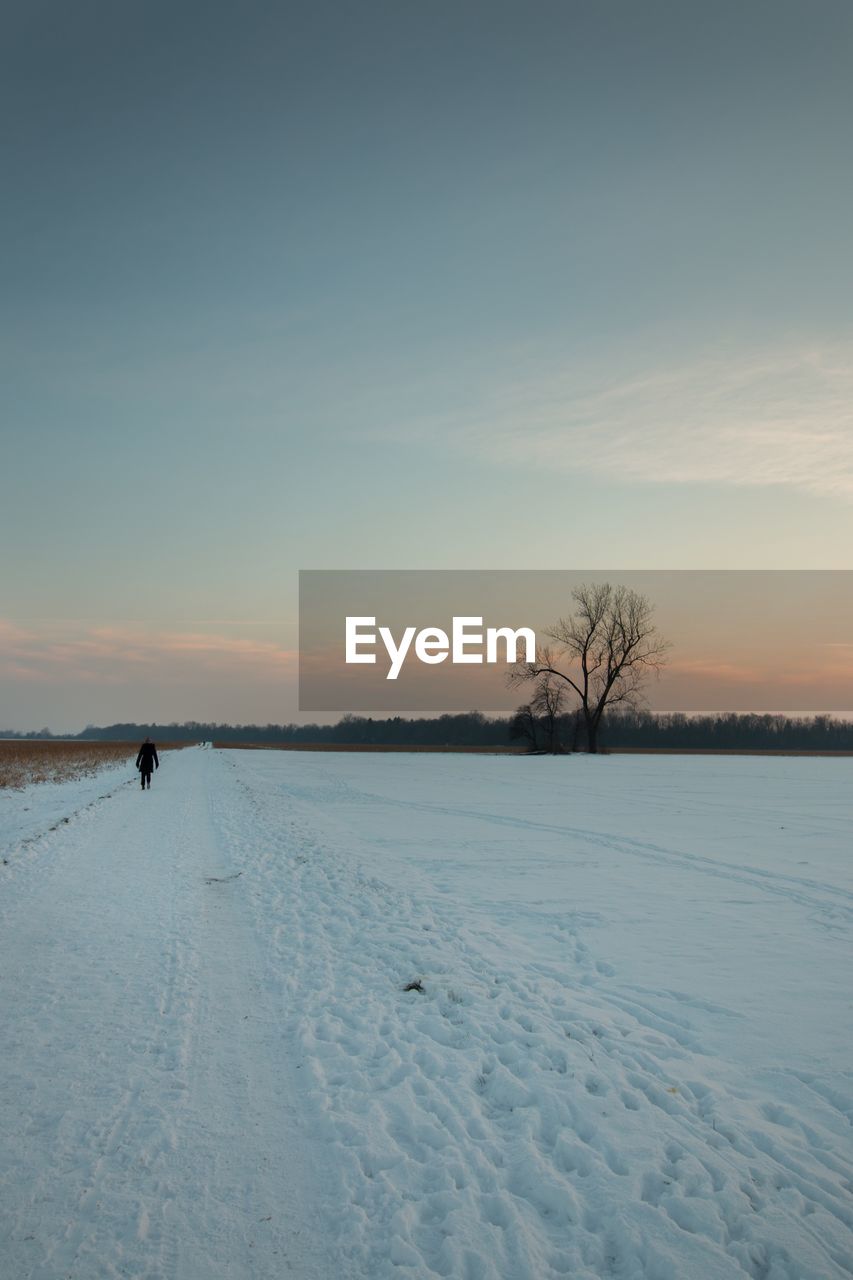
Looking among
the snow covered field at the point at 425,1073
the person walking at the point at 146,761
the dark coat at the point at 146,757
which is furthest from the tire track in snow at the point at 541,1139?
the dark coat at the point at 146,757

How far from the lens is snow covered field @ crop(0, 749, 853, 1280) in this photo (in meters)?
3.71

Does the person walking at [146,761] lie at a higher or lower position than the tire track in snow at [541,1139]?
higher

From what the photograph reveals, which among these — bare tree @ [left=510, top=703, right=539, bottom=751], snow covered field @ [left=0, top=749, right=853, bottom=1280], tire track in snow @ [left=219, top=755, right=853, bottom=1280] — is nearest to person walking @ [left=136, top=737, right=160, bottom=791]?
snow covered field @ [left=0, top=749, right=853, bottom=1280]

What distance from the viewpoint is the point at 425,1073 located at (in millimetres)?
5465

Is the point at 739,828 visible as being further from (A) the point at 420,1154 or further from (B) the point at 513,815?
(A) the point at 420,1154

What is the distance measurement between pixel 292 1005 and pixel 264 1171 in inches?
98.3

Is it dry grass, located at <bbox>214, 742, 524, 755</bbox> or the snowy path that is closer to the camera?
the snowy path

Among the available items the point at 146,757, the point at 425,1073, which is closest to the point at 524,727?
the point at 146,757

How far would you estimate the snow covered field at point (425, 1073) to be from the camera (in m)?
3.71

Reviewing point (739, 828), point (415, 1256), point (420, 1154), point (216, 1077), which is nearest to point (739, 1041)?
point (420, 1154)

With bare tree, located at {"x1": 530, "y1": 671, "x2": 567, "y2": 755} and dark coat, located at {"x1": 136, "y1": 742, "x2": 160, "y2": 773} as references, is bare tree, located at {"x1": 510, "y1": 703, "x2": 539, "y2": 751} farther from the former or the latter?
dark coat, located at {"x1": 136, "y1": 742, "x2": 160, "y2": 773}

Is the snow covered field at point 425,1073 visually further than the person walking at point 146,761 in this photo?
No

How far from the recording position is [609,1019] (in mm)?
6402

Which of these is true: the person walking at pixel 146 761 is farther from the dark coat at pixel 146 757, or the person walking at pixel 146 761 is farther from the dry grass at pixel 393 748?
the dry grass at pixel 393 748
